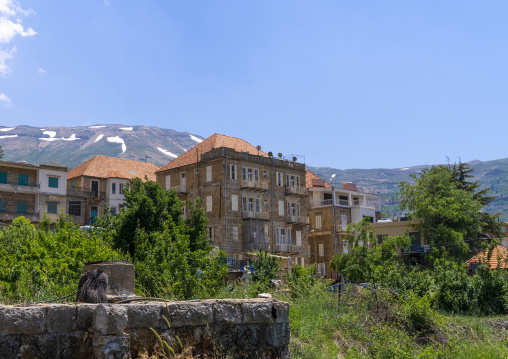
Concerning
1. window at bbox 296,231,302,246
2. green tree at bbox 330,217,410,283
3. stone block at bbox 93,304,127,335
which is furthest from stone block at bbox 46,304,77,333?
window at bbox 296,231,302,246

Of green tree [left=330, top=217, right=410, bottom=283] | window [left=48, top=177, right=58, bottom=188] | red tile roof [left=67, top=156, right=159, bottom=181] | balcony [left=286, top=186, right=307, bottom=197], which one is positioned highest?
red tile roof [left=67, top=156, right=159, bottom=181]

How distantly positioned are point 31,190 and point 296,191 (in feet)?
85.9

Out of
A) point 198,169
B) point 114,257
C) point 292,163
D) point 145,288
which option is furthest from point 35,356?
point 292,163

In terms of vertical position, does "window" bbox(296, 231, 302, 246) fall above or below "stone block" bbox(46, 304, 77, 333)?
above

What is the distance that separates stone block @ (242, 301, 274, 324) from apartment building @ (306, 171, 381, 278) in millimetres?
51760

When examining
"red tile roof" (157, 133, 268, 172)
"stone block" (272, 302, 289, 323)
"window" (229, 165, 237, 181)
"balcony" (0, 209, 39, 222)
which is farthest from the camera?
"red tile roof" (157, 133, 268, 172)

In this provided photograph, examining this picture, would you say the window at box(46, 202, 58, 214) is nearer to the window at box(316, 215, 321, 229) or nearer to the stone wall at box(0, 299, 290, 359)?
the window at box(316, 215, 321, 229)

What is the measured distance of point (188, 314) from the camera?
28.2 ft

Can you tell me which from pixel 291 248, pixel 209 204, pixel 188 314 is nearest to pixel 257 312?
pixel 188 314

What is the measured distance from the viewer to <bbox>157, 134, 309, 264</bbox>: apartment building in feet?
165

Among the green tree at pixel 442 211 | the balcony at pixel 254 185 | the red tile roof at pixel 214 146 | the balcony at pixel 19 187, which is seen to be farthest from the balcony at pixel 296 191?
the balcony at pixel 19 187

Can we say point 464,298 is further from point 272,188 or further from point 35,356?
point 272,188

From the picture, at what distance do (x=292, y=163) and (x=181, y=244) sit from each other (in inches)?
1498

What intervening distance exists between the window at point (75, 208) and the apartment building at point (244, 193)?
9.54 meters
